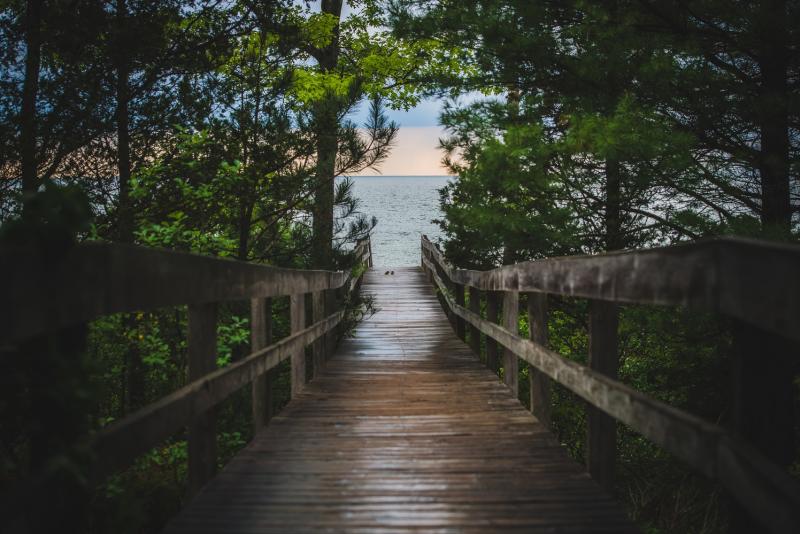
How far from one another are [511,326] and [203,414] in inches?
107

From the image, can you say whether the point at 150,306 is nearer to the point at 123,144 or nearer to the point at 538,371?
the point at 538,371

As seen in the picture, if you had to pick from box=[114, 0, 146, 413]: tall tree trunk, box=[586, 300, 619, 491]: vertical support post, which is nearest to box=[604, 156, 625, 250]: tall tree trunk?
box=[586, 300, 619, 491]: vertical support post

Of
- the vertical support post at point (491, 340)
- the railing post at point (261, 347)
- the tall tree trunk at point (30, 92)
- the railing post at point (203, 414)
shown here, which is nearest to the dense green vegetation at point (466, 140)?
the tall tree trunk at point (30, 92)

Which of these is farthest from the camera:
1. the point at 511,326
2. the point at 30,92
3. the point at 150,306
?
the point at 30,92

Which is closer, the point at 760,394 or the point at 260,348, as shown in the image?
the point at 760,394

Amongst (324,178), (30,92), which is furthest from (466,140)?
(30,92)

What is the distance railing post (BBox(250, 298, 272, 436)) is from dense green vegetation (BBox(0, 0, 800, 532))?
2.20m

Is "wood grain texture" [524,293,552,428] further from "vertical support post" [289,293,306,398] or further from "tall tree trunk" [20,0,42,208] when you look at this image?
"tall tree trunk" [20,0,42,208]

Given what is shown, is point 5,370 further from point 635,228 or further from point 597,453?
point 635,228

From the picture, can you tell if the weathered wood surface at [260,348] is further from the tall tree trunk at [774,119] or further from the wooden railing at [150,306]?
the tall tree trunk at [774,119]

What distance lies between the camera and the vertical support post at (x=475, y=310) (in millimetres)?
7324

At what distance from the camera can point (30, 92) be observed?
6.36 m

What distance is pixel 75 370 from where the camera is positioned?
1545 millimetres

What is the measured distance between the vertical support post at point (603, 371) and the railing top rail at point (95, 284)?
1.72m
